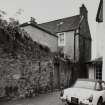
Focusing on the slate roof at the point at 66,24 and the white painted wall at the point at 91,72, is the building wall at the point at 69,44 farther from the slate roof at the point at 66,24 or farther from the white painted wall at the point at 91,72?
the white painted wall at the point at 91,72

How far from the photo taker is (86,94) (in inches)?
307

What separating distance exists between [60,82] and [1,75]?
7.02 metres

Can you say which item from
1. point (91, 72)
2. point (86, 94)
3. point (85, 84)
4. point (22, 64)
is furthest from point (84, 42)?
point (86, 94)

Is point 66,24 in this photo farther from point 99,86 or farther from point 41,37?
point 99,86

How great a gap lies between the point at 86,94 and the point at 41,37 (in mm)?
9942

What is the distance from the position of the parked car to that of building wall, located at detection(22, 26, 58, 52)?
823 centimetres

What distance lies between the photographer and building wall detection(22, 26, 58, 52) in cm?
1583

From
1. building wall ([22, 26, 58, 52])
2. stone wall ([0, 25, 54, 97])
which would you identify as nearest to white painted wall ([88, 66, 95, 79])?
building wall ([22, 26, 58, 52])

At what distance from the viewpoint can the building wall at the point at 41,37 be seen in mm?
15826

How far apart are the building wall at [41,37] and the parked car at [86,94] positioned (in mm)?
8229

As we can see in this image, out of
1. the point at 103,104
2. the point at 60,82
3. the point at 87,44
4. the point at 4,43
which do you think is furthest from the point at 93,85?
the point at 87,44

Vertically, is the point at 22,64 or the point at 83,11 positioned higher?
the point at 83,11

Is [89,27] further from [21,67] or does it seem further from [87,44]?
[21,67]

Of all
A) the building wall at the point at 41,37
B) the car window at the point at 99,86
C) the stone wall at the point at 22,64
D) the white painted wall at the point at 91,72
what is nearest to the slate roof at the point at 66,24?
the building wall at the point at 41,37
